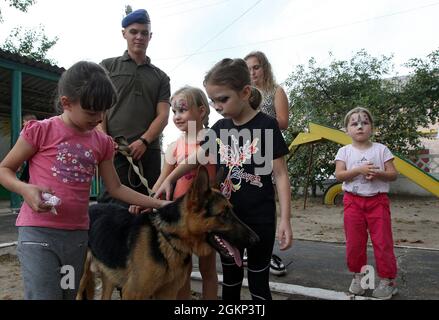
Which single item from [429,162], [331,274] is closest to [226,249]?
[331,274]

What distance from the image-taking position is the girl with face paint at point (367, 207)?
11.5ft

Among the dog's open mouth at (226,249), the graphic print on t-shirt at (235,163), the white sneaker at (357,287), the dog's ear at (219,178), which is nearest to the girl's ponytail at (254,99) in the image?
the graphic print on t-shirt at (235,163)

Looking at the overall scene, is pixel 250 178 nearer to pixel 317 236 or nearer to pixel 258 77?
pixel 258 77

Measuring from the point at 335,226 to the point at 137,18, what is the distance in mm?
6233

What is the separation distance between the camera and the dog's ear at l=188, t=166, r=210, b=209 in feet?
8.10

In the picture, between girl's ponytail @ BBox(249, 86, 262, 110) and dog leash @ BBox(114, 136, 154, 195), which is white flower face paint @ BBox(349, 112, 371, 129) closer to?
girl's ponytail @ BBox(249, 86, 262, 110)

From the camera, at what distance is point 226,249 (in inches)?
98.3

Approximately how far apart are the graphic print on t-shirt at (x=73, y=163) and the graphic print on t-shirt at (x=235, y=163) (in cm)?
88

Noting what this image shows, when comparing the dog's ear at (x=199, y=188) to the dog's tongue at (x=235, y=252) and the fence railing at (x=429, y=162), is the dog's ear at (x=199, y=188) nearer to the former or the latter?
the dog's tongue at (x=235, y=252)

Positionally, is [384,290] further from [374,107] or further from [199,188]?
[374,107]

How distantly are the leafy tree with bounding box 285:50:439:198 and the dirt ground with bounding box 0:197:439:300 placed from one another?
1437 millimetres

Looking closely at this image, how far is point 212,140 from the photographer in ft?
8.89

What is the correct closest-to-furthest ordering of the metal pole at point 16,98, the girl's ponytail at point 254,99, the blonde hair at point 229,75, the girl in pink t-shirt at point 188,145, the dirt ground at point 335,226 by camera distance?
1. the blonde hair at point 229,75
2. the girl's ponytail at point 254,99
3. the girl in pink t-shirt at point 188,145
4. the dirt ground at point 335,226
5. the metal pole at point 16,98
